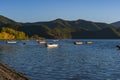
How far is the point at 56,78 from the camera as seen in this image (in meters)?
42.6

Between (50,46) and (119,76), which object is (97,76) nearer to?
(119,76)

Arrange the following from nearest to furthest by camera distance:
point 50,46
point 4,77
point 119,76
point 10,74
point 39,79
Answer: point 4,77, point 10,74, point 39,79, point 119,76, point 50,46

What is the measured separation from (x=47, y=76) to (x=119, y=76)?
10.1m

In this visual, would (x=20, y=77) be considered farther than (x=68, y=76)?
No

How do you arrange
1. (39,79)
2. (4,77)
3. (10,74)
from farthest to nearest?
(39,79) → (10,74) → (4,77)

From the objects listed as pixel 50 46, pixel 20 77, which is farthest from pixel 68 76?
pixel 50 46

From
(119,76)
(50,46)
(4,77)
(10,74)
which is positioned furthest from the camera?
(50,46)

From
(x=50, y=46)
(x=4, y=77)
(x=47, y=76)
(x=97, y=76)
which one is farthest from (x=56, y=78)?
(x=50, y=46)

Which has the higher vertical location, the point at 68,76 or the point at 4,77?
the point at 4,77

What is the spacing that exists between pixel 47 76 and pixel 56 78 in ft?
7.46

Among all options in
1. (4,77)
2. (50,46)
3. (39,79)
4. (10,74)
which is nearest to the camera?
(4,77)

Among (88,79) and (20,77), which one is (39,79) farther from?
(20,77)

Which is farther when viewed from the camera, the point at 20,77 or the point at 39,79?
the point at 39,79

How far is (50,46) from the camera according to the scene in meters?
168
